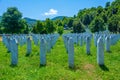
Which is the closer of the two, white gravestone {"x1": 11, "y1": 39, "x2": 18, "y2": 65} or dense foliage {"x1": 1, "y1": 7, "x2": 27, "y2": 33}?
white gravestone {"x1": 11, "y1": 39, "x2": 18, "y2": 65}

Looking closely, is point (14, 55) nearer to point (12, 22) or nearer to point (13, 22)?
point (13, 22)

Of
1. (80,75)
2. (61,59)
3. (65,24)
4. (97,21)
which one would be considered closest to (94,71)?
(80,75)

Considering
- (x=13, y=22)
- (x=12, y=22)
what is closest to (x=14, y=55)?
(x=13, y=22)

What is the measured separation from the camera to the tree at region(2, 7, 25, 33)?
252 feet

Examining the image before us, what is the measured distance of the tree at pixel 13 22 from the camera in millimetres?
76688

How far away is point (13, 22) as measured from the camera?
77750 mm

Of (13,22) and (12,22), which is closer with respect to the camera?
(13,22)

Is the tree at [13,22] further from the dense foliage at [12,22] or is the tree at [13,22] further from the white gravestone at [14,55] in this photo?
the white gravestone at [14,55]

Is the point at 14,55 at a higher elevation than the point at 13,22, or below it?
below

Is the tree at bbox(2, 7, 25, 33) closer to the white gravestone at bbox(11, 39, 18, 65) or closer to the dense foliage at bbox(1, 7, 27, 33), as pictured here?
the dense foliage at bbox(1, 7, 27, 33)

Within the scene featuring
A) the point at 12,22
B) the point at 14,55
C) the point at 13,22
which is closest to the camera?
the point at 14,55

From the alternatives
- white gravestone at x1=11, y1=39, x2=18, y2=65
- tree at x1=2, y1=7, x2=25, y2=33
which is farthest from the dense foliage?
white gravestone at x1=11, y1=39, x2=18, y2=65

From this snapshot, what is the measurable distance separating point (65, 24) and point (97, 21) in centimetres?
8363

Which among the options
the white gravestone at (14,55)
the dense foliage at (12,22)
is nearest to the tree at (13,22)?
the dense foliage at (12,22)
